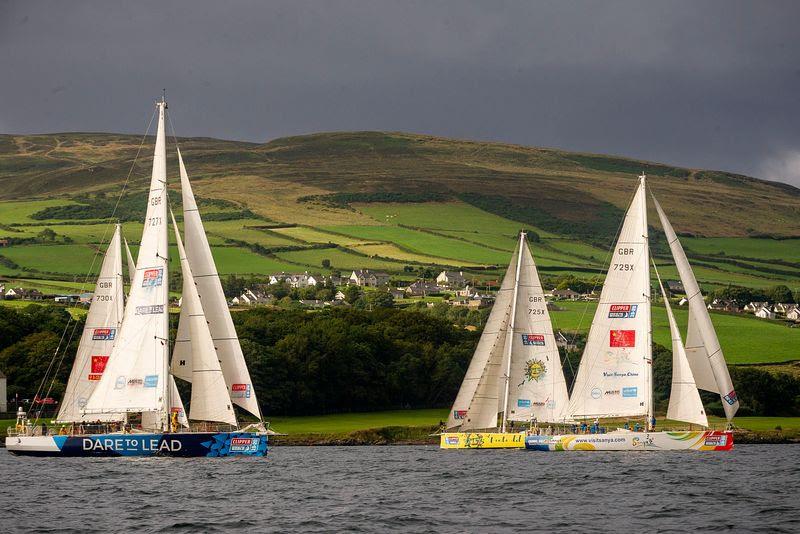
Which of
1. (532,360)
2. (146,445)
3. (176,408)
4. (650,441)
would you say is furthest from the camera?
(532,360)

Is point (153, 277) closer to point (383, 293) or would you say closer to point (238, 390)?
point (238, 390)

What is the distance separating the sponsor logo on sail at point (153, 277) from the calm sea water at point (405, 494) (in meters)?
7.82

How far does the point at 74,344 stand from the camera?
9875cm

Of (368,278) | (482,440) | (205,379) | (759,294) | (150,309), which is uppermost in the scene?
(368,278)

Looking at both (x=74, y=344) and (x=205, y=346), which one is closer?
(x=205, y=346)

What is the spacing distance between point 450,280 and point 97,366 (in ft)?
402

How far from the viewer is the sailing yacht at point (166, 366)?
57281 millimetres

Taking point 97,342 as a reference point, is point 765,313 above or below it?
above

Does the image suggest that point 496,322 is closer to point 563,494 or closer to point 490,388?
point 490,388

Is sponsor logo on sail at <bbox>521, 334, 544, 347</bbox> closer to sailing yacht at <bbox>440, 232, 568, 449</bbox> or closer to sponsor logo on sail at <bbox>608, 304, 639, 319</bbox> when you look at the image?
sailing yacht at <bbox>440, 232, 568, 449</bbox>

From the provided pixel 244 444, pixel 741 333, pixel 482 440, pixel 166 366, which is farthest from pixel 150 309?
pixel 741 333

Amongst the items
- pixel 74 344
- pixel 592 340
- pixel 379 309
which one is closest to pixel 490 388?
pixel 592 340

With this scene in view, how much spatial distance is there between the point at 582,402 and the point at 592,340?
138 inches

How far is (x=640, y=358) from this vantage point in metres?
68.1
